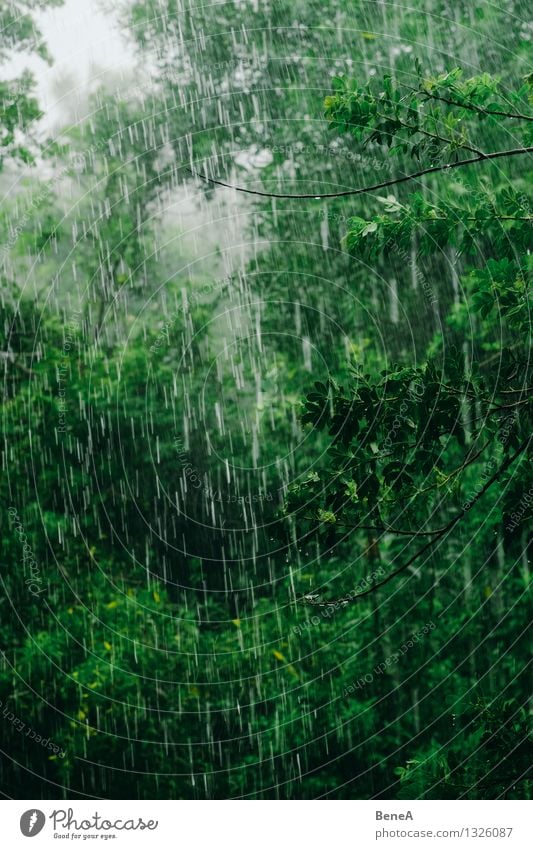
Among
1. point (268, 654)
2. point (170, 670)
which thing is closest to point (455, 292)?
point (268, 654)

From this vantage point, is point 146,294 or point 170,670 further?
point 146,294

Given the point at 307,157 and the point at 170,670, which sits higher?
the point at 307,157

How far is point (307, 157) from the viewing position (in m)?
5.52

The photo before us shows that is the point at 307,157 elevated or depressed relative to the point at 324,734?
elevated

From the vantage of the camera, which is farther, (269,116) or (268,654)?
(269,116)

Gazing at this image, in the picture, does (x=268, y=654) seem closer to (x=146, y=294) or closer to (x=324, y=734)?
(x=324, y=734)

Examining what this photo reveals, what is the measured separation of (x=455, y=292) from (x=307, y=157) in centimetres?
149

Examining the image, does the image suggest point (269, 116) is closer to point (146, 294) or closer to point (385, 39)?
point (385, 39)

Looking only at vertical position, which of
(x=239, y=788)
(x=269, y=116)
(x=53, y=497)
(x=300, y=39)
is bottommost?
(x=239, y=788)

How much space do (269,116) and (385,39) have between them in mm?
954
